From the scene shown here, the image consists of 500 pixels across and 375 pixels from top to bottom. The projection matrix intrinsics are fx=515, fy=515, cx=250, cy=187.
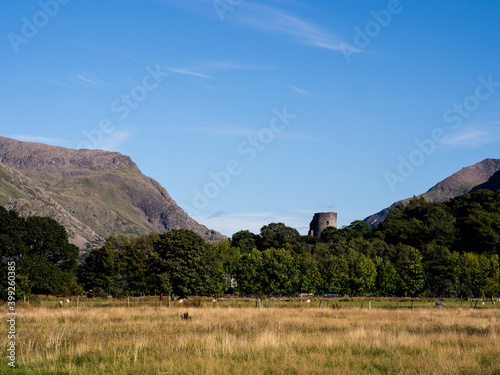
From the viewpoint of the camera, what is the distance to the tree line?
69.0m

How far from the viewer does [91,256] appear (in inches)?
3735

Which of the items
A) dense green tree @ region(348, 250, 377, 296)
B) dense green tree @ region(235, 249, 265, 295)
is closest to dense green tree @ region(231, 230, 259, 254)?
dense green tree @ region(235, 249, 265, 295)

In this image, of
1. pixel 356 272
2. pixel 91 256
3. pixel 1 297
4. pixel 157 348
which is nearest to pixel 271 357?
pixel 157 348

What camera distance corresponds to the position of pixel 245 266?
A: 90.2m

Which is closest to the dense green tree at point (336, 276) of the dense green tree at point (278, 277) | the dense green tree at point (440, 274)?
the dense green tree at point (278, 277)

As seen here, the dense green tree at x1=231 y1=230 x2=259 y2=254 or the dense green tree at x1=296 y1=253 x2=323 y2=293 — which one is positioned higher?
the dense green tree at x1=231 y1=230 x2=259 y2=254

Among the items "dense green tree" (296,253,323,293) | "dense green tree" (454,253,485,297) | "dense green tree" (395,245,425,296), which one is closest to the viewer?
Result: "dense green tree" (454,253,485,297)

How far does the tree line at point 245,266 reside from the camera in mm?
69000

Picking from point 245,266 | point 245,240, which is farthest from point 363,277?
point 245,240

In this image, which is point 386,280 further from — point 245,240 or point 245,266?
point 245,240

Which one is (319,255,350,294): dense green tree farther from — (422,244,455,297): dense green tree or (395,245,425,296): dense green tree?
(422,244,455,297): dense green tree

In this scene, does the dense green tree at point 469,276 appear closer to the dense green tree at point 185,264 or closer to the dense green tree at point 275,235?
the dense green tree at point 185,264

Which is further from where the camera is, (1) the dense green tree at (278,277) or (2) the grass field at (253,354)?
(1) the dense green tree at (278,277)

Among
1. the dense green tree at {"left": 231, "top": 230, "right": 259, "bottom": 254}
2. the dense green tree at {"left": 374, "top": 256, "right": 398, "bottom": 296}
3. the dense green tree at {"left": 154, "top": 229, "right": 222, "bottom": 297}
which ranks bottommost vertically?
the dense green tree at {"left": 374, "top": 256, "right": 398, "bottom": 296}
